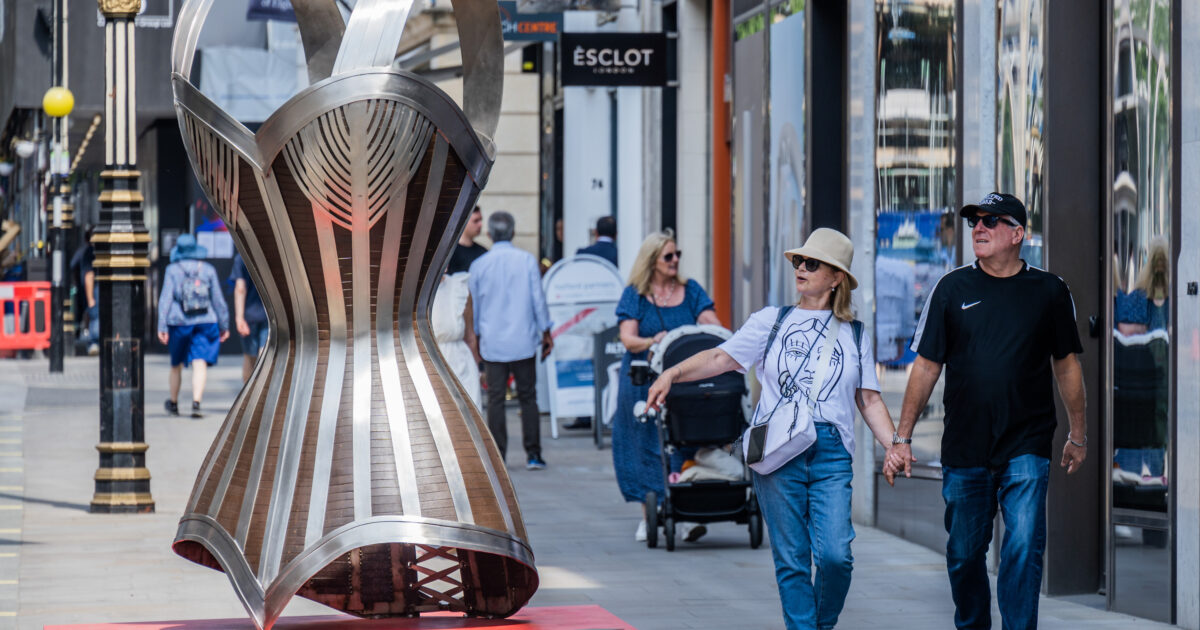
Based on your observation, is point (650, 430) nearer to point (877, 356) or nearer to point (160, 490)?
point (877, 356)

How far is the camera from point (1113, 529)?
8.05 m

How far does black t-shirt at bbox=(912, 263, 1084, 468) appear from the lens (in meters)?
6.43

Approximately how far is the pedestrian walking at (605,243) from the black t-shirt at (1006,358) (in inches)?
407

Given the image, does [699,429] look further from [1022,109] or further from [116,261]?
[116,261]

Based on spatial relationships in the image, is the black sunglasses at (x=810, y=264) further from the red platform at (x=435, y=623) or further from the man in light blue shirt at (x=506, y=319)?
the man in light blue shirt at (x=506, y=319)

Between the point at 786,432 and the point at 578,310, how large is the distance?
9.69 m

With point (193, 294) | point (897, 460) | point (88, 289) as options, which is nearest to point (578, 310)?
point (193, 294)

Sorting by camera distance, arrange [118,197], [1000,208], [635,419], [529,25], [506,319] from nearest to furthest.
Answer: [1000,208] < [635,419] < [118,197] < [506,319] < [529,25]

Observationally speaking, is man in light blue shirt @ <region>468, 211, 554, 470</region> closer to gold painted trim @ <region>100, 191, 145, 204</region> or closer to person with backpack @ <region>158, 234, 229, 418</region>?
gold painted trim @ <region>100, 191, 145, 204</region>

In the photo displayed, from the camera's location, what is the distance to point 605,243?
16844mm

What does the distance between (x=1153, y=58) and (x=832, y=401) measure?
2509 millimetres

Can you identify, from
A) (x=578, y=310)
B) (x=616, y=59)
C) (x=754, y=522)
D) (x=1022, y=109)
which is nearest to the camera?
(x=1022, y=109)

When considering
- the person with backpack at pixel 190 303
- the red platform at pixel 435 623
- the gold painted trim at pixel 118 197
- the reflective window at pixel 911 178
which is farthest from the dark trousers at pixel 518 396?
the red platform at pixel 435 623

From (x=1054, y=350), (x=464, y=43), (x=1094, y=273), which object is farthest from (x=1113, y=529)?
(x=464, y=43)
